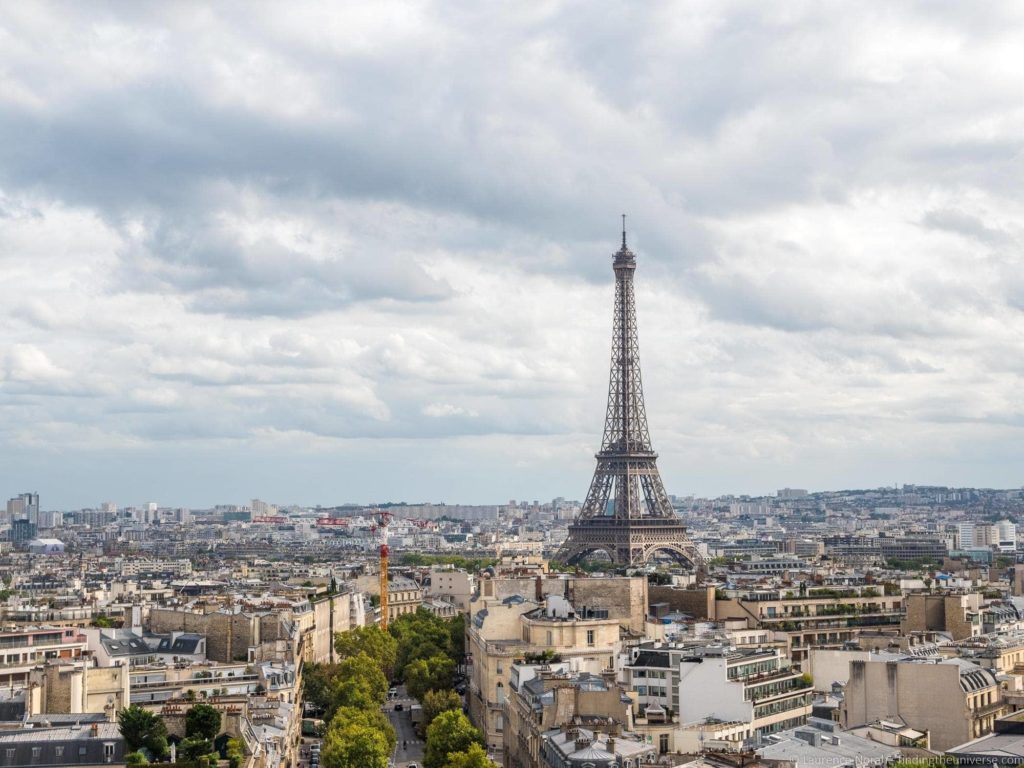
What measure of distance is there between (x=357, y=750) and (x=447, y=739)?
4392mm

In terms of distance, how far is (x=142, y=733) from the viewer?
161 feet

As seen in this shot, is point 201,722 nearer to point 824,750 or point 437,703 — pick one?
point 824,750

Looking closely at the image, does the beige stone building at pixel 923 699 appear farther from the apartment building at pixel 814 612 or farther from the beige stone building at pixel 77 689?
the apartment building at pixel 814 612

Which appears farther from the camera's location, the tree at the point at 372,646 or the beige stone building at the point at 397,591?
the beige stone building at the point at 397,591

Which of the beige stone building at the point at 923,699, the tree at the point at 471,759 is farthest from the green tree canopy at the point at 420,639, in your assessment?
the beige stone building at the point at 923,699

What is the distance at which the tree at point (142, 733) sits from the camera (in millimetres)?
48812

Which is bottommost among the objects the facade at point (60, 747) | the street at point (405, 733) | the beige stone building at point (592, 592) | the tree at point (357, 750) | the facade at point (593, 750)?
the street at point (405, 733)

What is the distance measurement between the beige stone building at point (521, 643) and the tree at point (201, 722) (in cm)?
2006

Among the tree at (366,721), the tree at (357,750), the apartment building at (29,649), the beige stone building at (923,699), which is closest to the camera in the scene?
the beige stone building at (923,699)

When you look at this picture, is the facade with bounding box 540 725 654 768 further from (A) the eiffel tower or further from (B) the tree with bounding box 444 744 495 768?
(A) the eiffel tower

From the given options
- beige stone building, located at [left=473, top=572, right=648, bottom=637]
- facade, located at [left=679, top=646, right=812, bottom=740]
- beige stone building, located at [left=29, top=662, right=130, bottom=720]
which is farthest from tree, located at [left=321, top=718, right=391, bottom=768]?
beige stone building, located at [left=473, top=572, right=648, bottom=637]

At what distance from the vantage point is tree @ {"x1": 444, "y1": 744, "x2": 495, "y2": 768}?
56.1 metres

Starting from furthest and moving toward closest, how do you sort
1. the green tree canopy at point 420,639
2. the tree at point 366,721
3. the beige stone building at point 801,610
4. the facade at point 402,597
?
the facade at point 402,597 < the green tree canopy at point 420,639 < the beige stone building at point 801,610 < the tree at point 366,721

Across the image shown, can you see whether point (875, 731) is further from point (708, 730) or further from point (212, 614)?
point (212, 614)
